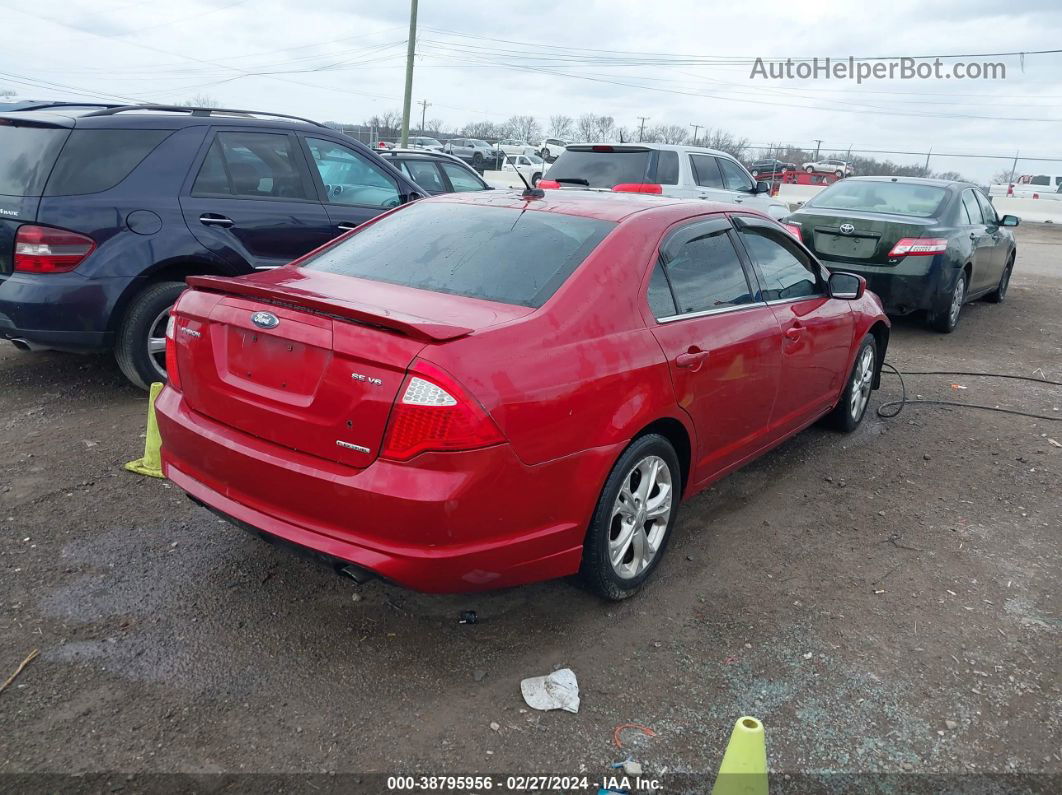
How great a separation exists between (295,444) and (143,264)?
301cm

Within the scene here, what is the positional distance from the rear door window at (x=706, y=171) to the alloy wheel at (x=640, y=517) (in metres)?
8.04

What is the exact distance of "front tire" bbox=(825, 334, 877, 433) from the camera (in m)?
5.56

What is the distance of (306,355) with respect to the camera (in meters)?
2.75

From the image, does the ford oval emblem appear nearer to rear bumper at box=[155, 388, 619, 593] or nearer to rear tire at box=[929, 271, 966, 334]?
rear bumper at box=[155, 388, 619, 593]

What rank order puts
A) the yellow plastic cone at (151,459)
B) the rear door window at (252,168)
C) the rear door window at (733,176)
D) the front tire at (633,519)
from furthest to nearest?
the rear door window at (733,176) < the rear door window at (252,168) < the yellow plastic cone at (151,459) < the front tire at (633,519)

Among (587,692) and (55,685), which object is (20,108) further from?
(587,692)

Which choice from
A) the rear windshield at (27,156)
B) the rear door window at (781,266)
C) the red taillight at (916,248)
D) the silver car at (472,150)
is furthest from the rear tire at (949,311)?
the silver car at (472,150)

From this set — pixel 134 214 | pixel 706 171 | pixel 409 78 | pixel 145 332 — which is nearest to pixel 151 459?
pixel 145 332

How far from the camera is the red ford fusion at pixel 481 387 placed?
8.61 feet

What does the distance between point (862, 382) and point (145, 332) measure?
4774 millimetres

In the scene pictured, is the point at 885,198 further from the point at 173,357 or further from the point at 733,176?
the point at 173,357

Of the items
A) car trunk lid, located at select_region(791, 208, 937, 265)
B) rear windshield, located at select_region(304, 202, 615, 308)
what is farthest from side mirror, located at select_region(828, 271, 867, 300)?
car trunk lid, located at select_region(791, 208, 937, 265)

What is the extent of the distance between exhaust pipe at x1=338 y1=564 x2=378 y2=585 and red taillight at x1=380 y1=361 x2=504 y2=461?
16.2 inches

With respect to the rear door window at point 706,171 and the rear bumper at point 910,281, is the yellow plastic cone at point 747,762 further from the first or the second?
the rear door window at point 706,171
